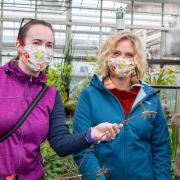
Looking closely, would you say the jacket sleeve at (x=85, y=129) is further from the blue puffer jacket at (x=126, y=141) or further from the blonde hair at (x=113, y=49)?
the blonde hair at (x=113, y=49)

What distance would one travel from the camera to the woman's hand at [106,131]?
1.40 meters

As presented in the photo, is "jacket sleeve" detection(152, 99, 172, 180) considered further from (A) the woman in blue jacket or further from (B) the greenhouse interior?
(B) the greenhouse interior

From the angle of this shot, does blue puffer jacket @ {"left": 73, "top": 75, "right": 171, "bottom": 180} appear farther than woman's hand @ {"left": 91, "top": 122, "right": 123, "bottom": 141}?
Yes

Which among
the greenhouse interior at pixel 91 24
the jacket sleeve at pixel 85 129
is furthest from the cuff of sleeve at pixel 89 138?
the greenhouse interior at pixel 91 24

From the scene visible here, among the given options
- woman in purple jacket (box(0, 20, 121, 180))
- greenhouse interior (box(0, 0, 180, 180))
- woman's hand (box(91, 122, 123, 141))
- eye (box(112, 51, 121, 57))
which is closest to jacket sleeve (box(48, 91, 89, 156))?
woman in purple jacket (box(0, 20, 121, 180))

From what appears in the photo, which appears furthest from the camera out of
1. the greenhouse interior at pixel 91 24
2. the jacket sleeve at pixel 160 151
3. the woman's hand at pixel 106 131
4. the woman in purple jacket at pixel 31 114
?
the greenhouse interior at pixel 91 24

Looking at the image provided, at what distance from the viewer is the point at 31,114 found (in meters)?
1.72

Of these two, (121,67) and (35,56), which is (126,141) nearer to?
(121,67)

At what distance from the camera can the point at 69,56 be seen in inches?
238

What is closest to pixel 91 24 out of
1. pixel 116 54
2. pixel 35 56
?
pixel 116 54

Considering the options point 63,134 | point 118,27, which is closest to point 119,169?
point 63,134

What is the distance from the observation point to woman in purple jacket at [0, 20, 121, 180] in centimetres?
→ 166

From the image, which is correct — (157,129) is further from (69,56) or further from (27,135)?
(69,56)

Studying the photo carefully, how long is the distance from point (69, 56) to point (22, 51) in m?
4.18
